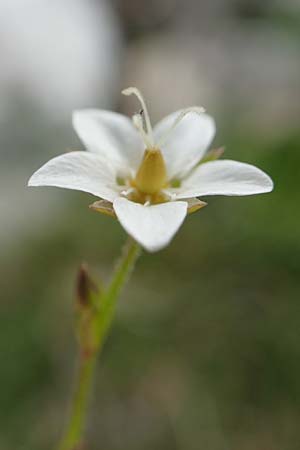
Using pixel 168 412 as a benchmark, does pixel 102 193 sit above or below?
above

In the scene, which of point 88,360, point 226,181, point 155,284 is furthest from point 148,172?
point 155,284

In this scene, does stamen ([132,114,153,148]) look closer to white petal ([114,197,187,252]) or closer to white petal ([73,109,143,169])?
white petal ([73,109,143,169])

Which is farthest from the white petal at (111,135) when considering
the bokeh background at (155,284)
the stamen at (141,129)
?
the bokeh background at (155,284)

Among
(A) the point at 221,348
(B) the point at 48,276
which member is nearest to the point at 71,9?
(B) the point at 48,276

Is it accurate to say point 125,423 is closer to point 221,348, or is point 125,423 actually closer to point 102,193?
point 221,348

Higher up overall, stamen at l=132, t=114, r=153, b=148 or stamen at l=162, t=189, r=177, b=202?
stamen at l=132, t=114, r=153, b=148

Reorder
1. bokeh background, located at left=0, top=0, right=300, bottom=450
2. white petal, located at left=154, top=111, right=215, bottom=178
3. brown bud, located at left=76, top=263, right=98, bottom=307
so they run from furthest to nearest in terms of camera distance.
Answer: bokeh background, located at left=0, top=0, right=300, bottom=450 → white petal, located at left=154, top=111, right=215, bottom=178 → brown bud, located at left=76, top=263, right=98, bottom=307

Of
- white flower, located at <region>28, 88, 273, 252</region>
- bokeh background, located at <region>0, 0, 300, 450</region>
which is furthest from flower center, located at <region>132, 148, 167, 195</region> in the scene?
bokeh background, located at <region>0, 0, 300, 450</region>

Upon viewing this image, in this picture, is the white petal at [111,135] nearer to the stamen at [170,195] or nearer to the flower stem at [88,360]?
the stamen at [170,195]
